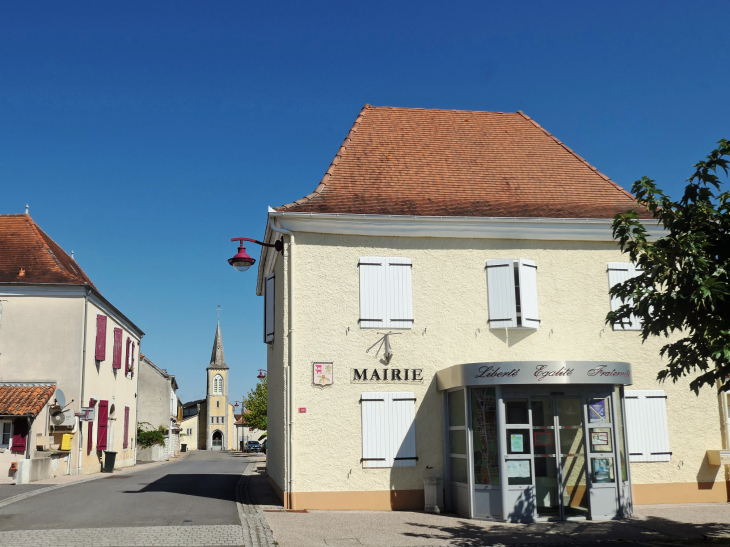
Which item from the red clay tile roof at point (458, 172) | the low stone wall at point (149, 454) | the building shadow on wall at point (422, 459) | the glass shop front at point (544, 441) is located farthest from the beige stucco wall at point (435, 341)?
the low stone wall at point (149, 454)

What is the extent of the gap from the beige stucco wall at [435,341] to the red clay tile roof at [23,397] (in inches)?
379

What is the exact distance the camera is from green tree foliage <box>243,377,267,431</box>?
59.6 meters

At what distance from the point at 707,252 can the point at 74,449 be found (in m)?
21.6

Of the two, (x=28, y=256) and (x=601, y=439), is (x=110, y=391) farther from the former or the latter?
(x=601, y=439)

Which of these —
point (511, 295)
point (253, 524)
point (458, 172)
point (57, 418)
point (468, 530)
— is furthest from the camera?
point (57, 418)

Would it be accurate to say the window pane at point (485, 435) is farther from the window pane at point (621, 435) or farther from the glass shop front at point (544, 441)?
the window pane at point (621, 435)

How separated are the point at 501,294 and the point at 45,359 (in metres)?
16.1

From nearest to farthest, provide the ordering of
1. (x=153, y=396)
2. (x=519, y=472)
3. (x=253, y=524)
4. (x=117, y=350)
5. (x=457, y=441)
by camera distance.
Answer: (x=253, y=524)
(x=519, y=472)
(x=457, y=441)
(x=117, y=350)
(x=153, y=396)

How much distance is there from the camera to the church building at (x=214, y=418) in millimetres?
104750

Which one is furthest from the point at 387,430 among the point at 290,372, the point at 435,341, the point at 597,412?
the point at 597,412

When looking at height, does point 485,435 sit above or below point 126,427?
above

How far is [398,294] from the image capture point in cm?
1461

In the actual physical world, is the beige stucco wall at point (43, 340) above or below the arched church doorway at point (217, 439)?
above

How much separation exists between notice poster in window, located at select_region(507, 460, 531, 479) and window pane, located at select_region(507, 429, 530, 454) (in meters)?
0.18
